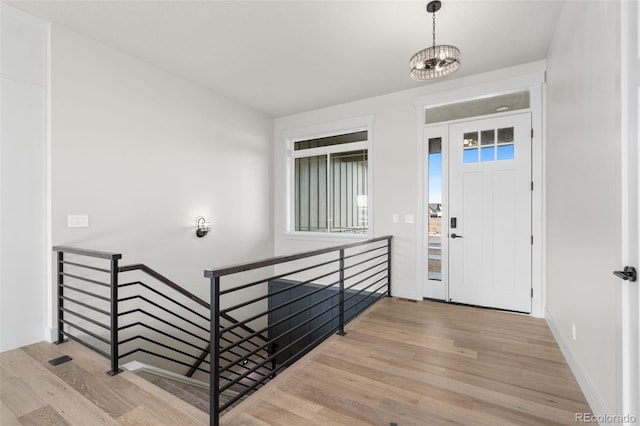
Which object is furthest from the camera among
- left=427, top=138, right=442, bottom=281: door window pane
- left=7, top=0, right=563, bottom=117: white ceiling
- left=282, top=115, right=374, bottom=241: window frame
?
left=282, top=115, right=374, bottom=241: window frame

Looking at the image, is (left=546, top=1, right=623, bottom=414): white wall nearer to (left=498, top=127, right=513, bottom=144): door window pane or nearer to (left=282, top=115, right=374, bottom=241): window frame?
(left=498, top=127, right=513, bottom=144): door window pane

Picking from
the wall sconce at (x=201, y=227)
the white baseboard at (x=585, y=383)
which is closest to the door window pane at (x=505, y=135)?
the white baseboard at (x=585, y=383)

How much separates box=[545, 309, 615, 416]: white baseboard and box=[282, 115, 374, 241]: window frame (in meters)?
2.50

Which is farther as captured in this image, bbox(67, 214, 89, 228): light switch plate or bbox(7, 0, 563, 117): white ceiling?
bbox(67, 214, 89, 228): light switch plate

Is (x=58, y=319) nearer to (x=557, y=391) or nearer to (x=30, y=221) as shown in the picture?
(x=30, y=221)

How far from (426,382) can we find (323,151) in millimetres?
3809

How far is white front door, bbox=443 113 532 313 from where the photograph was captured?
3.43 metres

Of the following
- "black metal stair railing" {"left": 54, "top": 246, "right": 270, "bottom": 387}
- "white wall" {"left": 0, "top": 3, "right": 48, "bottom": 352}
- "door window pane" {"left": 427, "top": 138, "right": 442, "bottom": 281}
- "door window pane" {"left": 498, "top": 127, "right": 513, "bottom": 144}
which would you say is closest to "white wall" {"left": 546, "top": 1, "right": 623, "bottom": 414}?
"door window pane" {"left": 498, "top": 127, "right": 513, "bottom": 144}

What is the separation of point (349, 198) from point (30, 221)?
3.85 m

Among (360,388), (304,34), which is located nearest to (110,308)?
(360,388)

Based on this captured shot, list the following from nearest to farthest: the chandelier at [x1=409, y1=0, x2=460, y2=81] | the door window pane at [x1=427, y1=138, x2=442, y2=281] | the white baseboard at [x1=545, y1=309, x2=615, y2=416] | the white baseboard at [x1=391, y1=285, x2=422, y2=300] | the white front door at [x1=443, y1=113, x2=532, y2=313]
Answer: the white baseboard at [x1=545, y1=309, x2=615, y2=416], the chandelier at [x1=409, y1=0, x2=460, y2=81], the white front door at [x1=443, y1=113, x2=532, y2=313], the door window pane at [x1=427, y1=138, x2=442, y2=281], the white baseboard at [x1=391, y1=285, x2=422, y2=300]

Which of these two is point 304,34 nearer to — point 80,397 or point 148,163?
point 148,163

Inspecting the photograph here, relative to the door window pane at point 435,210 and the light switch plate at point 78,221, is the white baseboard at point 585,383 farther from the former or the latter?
the light switch plate at point 78,221

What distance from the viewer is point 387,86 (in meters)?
4.04
